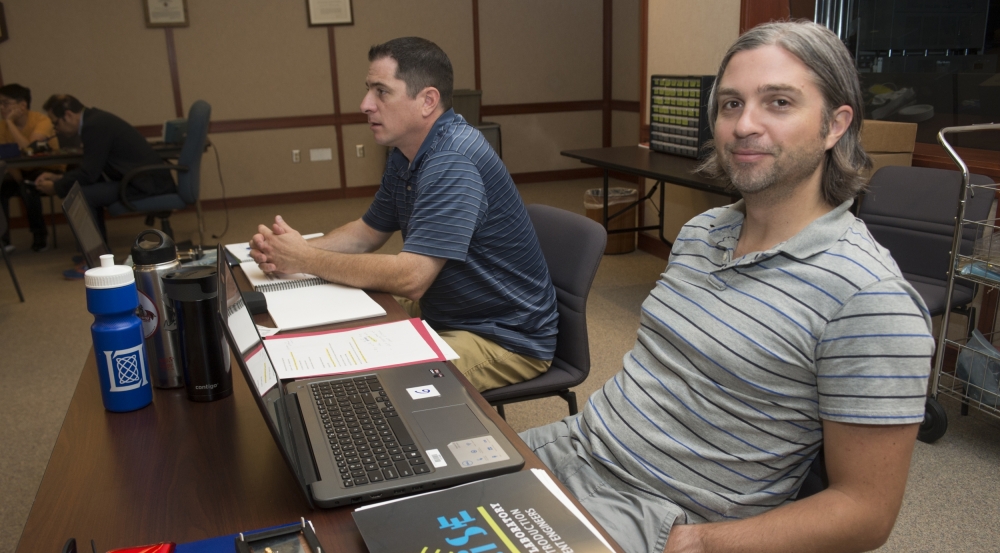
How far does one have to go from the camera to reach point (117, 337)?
3.49 ft

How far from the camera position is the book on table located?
2.36 ft

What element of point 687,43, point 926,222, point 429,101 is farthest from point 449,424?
point 687,43

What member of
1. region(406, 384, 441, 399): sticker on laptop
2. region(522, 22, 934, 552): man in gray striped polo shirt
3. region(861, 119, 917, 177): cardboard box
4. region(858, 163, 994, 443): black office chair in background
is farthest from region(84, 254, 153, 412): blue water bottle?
region(861, 119, 917, 177): cardboard box

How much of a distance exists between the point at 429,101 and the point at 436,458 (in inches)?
50.1

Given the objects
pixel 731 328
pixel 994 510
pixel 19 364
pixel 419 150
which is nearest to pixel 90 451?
pixel 731 328

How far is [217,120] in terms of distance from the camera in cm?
653

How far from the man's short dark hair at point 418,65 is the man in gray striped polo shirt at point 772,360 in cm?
98

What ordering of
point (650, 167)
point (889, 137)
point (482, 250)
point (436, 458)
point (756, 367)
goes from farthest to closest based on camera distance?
1. point (650, 167)
2. point (889, 137)
3. point (482, 250)
4. point (756, 367)
5. point (436, 458)

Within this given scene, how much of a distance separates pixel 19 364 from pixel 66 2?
157 inches

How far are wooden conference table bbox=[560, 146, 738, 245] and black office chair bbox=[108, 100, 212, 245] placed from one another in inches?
93.2

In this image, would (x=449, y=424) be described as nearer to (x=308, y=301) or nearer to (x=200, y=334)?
(x=200, y=334)

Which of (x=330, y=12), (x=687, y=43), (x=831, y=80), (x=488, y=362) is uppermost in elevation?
(x=330, y=12)

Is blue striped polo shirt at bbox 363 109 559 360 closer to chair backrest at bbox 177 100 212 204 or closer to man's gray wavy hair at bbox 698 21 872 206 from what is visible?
man's gray wavy hair at bbox 698 21 872 206

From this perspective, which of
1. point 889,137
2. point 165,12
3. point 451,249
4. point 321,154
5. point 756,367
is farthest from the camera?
point 321,154
